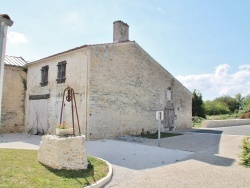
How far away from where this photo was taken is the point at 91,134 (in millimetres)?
13250

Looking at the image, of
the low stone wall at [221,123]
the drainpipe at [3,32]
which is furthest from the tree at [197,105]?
the drainpipe at [3,32]

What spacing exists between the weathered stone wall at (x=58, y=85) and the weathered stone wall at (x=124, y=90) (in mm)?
659

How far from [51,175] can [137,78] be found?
11.7m

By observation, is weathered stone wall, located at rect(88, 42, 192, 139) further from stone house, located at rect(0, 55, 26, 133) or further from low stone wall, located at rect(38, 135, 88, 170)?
stone house, located at rect(0, 55, 26, 133)

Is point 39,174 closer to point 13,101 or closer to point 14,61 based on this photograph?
point 13,101

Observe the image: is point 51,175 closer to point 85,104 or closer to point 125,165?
point 125,165

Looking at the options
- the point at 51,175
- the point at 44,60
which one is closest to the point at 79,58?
the point at 44,60

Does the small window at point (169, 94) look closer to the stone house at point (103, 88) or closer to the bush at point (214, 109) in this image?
the stone house at point (103, 88)

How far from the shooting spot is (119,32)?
1725 cm

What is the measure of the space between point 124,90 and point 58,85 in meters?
A: 4.43

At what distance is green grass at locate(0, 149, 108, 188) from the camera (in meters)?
5.46

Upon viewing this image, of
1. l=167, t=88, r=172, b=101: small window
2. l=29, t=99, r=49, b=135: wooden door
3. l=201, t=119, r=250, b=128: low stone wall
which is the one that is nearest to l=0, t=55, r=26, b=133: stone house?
l=29, t=99, r=49, b=135: wooden door

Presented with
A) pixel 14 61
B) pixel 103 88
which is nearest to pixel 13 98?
pixel 14 61

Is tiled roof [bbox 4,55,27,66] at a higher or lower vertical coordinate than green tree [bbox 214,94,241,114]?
higher
